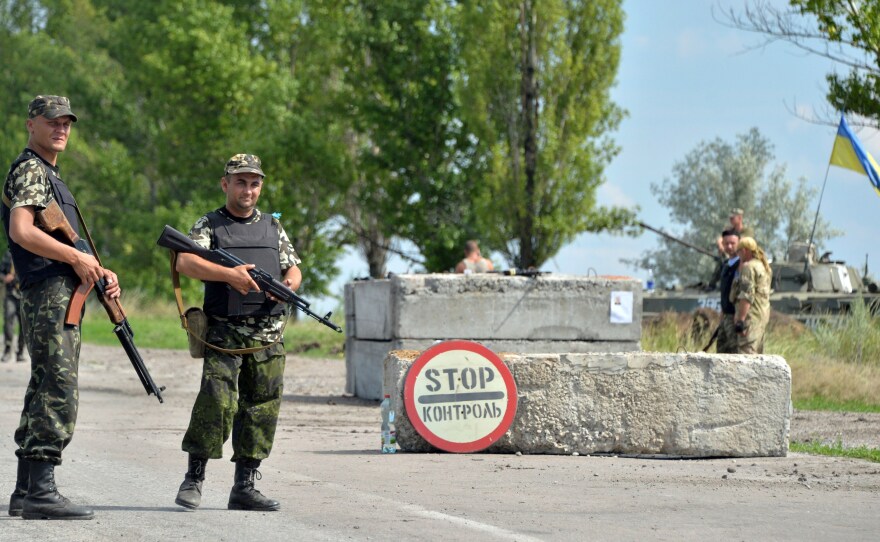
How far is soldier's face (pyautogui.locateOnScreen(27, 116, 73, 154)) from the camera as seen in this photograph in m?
7.50

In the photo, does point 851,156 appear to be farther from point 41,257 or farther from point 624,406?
point 41,257

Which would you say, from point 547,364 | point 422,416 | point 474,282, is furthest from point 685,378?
point 474,282

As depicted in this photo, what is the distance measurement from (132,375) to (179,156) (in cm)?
2901

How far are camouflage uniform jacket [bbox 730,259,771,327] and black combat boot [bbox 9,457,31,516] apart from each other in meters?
8.59

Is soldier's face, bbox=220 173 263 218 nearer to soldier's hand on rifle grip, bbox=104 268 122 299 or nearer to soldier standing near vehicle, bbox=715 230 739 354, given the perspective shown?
soldier's hand on rifle grip, bbox=104 268 122 299

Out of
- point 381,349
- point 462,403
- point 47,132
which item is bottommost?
point 462,403

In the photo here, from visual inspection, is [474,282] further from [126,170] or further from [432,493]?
[126,170]

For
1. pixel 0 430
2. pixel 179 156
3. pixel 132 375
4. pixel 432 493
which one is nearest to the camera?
pixel 432 493

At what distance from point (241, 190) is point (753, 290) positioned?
7.88 meters

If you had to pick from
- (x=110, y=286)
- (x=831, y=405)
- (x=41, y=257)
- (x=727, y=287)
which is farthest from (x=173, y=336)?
(x=41, y=257)

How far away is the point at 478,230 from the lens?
37875mm

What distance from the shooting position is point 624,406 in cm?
1148

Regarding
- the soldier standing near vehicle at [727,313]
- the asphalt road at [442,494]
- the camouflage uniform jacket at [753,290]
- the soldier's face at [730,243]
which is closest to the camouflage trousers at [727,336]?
the soldier standing near vehicle at [727,313]

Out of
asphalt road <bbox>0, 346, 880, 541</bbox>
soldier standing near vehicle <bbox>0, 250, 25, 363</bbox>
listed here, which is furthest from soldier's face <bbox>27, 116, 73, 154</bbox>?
soldier standing near vehicle <bbox>0, 250, 25, 363</bbox>
